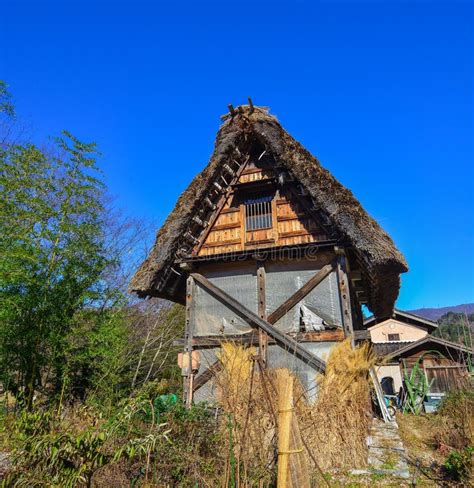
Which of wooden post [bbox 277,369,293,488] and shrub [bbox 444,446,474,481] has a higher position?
wooden post [bbox 277,369,293,488]

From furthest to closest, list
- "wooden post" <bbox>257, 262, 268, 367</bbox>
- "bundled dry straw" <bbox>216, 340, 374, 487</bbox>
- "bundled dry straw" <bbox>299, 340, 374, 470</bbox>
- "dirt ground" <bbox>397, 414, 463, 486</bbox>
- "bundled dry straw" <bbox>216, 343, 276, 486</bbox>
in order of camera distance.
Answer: "wooden post" <bbox>257, 262, 268, 367</bbox>, "bundled dry straw" <bbox>299, 340, 374, 470</bbox>, "dirt ground" <bbox>397, 414, 463, 486</bbox>, "bundled dry straw" <bbox>216, 340, 374, 487</bbox>, "bundled dry straw" <bbox>216, 343, 276, 486</bbox>

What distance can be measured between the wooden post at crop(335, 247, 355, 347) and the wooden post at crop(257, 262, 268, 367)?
143 centimetres

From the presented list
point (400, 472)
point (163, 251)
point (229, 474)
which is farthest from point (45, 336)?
point (400, 472)

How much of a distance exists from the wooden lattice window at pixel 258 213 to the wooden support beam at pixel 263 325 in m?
1.44

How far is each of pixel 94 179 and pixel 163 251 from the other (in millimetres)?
2061

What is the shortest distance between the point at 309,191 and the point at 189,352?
3847 mm

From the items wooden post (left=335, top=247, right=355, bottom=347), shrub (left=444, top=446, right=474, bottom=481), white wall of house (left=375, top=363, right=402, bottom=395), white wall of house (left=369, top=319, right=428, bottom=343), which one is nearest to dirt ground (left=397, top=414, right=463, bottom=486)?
shrub (left=444, top=446, right=474, bottom=481)

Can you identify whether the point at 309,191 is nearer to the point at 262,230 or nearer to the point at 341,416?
the point at 262,230

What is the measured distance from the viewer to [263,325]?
676 centimetres

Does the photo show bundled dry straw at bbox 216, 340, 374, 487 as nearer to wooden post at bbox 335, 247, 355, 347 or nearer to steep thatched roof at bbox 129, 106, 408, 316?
wooden post at bbox 335, 247, 355, 347

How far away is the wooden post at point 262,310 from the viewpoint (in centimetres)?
664

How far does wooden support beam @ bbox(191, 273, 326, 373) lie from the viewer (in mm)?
6227

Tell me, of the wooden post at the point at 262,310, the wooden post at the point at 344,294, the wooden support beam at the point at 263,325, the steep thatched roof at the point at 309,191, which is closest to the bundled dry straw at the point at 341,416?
the wooden support beam at the point at 263,325

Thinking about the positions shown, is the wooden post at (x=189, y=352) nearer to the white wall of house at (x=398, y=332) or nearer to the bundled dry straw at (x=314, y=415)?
the bundled dry straw at (x=314, y=415)
